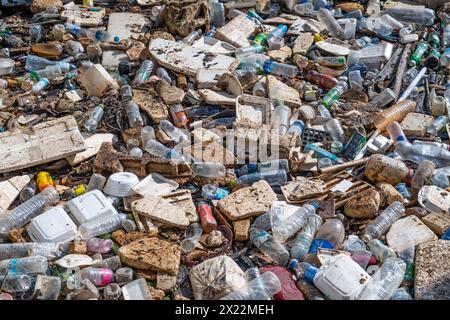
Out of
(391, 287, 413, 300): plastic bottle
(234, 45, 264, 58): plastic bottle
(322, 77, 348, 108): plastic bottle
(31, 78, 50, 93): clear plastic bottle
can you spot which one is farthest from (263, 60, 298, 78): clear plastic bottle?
(391, 287, 413, 300): plastic bottle

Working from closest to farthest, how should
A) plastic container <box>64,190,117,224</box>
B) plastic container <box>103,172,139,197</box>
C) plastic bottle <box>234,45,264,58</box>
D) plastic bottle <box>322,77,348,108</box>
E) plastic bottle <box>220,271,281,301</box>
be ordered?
plastic bottle <box>220,271,281,301</box> < plastic container <box>64,190,117,224</box> < plastic container <box>103,172,139,197</box> < plastic bottle <box>322,77,348,108</box> < plastic bottle <box>234,45,264,58</box>

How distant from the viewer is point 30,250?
12.6ft

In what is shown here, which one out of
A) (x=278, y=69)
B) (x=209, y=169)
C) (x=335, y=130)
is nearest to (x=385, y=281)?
(x=209, y=169)

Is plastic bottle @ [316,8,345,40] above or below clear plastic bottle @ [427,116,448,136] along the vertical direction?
above

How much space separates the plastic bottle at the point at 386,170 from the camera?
14.7ft

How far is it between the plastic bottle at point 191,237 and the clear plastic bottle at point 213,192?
0.30 metres

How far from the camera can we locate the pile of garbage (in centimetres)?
375

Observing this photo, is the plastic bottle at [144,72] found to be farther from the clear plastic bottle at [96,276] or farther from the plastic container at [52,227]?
the clear plastic bottle at [96,276]

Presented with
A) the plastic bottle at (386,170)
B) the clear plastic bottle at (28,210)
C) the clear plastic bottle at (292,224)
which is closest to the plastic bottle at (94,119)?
the clear plastic bottle at (28,210)

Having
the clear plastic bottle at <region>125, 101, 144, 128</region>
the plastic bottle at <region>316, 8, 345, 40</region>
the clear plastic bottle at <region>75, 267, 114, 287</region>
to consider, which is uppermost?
the plastic bottle at <region>316, 8, 345, 40</region>

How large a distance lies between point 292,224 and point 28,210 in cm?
181

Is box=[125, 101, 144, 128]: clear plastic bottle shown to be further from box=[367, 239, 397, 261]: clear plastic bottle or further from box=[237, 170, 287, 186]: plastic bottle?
box=[367, 239, 397, 261]: clear plastic bottle

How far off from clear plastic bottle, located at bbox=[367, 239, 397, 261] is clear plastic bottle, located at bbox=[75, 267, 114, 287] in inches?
66.1

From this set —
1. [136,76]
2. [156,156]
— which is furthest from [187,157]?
[136,76]
